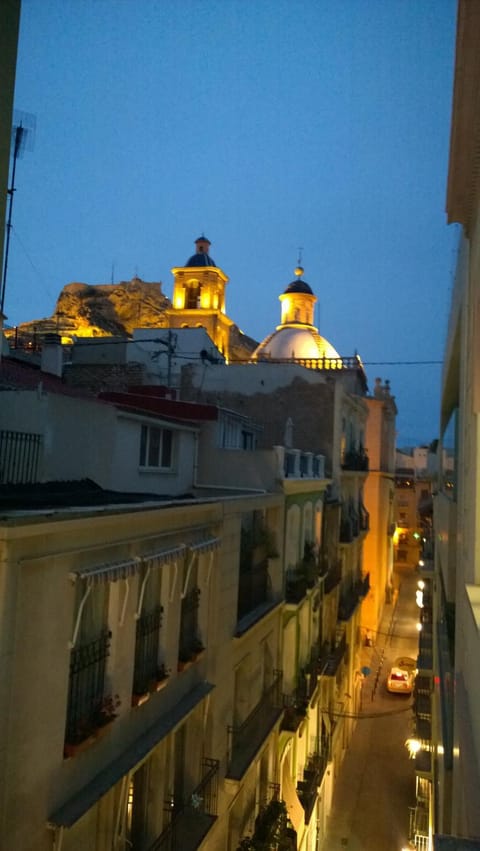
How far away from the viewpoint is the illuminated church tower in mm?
56469

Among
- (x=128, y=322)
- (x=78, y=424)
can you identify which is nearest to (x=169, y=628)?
(x=78, y=424)

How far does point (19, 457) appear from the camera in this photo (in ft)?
33.0

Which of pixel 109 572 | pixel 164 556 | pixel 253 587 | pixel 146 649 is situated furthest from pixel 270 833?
pixel 109 572

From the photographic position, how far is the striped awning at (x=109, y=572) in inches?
231

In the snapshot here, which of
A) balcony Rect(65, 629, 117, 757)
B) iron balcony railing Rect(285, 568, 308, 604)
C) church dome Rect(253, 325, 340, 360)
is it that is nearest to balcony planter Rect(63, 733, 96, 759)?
balcony Rect(65, 629, 117, 757)

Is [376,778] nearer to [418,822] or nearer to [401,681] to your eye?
[418,822]

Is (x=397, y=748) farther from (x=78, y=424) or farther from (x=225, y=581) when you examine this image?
(x=78, y=424)

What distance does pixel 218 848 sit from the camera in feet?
33.5

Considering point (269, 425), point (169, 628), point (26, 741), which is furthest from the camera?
point (269, 425)

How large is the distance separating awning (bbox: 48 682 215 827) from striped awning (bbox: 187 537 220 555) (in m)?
2.11

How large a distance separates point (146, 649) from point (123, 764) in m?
1.40

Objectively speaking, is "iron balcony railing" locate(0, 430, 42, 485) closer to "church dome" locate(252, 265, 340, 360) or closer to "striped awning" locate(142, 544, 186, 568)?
"striped awning" locate(142, 544, 186, 568)

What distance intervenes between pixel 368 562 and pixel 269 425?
18.8 meters

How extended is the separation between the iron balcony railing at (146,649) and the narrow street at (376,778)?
44.4 ft
